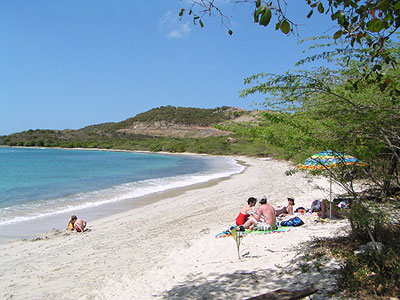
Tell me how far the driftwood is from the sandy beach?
0.09 metres

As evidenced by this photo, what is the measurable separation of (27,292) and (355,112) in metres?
5.31

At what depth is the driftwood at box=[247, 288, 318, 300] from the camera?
3.30 m

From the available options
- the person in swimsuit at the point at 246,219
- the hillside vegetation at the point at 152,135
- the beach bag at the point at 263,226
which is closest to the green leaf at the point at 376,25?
the beach bag at the point at 263,226

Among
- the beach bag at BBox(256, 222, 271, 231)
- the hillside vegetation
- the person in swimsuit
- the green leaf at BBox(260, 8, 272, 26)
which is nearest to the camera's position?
the green leaf at BBox(260, 8, 272, 26)

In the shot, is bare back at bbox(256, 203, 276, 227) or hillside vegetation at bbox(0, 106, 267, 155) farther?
hillside vegetation at bbox(0, 106, 267, 155)

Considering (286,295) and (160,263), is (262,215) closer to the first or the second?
(160,263)

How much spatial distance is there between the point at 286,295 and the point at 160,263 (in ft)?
9.77

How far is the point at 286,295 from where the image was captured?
3377 millimetres

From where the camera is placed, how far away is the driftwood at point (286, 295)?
10.8 ft

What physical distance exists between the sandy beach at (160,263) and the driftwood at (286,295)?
0.29 feet

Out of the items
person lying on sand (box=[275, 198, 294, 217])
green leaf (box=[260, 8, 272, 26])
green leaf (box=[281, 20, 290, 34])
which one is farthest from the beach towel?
green leaf (box=[260, 8, 272, 26])

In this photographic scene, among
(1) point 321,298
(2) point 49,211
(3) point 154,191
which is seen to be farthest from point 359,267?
(3) point 154,191

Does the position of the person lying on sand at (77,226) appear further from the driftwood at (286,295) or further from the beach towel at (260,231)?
the driftwood at (286,295)

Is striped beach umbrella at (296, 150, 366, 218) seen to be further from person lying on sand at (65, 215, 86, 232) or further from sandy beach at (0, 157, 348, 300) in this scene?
person lying on sand at (65, 215, 86, 232)
